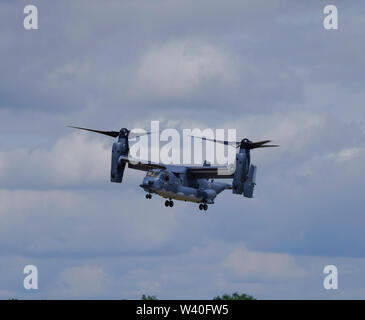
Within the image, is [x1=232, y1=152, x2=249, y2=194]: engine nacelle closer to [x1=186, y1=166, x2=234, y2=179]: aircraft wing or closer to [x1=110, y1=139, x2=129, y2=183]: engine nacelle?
[x1=110, y1=139, x2=129, y2=183]: engine nacelle

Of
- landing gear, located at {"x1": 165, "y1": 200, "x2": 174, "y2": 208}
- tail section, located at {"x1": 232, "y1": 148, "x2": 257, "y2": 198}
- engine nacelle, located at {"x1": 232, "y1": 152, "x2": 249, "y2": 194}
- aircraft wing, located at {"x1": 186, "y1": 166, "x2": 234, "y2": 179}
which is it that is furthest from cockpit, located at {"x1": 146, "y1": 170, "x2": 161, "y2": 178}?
engine nacelle, located at {"x1": 232, "y1": 152, "x2": 249, "y2": 194}

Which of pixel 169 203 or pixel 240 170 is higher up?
pixel 240 170

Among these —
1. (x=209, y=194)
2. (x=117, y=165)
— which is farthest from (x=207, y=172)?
(x=117, y=165)

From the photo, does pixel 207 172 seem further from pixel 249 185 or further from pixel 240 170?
pixel 240 170

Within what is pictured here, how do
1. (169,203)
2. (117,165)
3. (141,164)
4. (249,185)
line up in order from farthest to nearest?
(141,164) → (169,203) → (249,185) → (117,165)

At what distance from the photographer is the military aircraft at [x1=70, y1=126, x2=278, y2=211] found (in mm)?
102188

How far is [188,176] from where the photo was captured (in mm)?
114625

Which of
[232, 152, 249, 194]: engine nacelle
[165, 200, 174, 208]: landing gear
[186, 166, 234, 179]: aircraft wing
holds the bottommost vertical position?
[165, 200, 174, 208]: landing gear

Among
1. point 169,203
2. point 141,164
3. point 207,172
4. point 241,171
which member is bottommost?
point 169,203

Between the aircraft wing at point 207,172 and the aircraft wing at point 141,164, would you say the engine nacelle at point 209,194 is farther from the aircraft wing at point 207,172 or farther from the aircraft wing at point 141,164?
the aircraft wing at point 141,164
